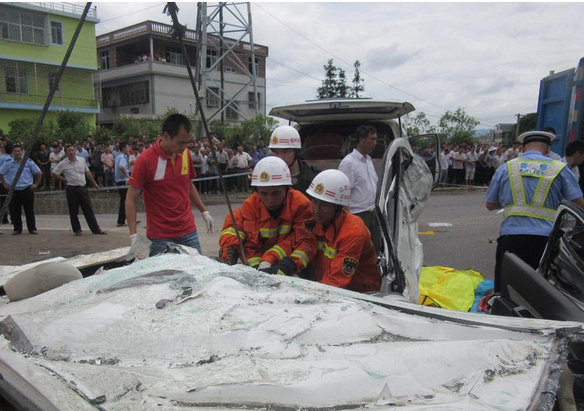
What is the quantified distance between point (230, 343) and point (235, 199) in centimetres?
1238

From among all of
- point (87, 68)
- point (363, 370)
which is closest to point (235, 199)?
point (363, 370)

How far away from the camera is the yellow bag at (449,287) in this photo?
4648 millimetres

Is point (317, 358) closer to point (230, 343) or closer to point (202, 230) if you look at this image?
point (230, 343)

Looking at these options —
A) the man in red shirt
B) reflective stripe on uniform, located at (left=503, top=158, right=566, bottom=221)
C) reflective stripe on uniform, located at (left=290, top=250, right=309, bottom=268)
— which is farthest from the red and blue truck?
the man in red shirt

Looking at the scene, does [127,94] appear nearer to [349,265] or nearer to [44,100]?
[44,100]

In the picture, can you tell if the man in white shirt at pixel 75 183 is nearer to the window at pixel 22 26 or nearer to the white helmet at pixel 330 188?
the white helmet at pixel 330 188

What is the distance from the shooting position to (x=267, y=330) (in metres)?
1.77

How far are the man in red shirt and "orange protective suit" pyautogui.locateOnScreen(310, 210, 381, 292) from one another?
4.17 ft

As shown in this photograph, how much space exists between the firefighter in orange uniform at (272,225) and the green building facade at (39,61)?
1307 inches

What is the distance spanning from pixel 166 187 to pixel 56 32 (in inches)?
1546

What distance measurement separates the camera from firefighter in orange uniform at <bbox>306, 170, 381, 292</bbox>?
3135mm

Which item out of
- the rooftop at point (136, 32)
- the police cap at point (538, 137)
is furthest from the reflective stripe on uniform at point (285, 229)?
the rooftop at point (136, 32)

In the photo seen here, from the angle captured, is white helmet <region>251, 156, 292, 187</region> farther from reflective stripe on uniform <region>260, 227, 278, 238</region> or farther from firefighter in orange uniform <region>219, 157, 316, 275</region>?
reflective stripe on uniform <region>260, 227, 278, 238</region>

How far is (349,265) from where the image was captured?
3125mm
